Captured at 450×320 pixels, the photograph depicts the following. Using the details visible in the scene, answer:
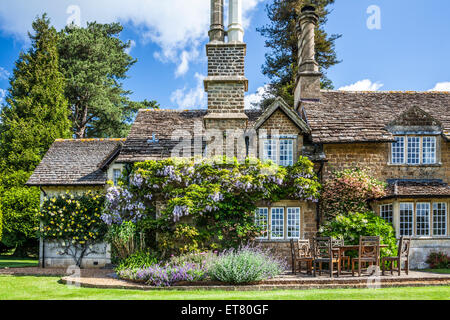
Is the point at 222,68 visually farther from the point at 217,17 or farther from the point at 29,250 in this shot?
the point at 29,250

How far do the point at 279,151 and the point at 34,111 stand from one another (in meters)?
17.9

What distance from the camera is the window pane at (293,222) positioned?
627 inches

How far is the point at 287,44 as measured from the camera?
30.8m

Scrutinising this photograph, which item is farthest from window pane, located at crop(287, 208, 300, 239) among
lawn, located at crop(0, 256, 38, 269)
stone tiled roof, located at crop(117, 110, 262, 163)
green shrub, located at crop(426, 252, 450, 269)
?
lawn, located at crop(0, 256, 38, 269)

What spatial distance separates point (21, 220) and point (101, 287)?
48.3 feet

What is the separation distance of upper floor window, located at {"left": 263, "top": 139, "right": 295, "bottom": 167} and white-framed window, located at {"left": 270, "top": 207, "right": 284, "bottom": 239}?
6.38 ft

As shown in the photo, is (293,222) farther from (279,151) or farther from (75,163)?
(75,163)

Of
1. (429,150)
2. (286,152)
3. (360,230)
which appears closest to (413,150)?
(429,150)

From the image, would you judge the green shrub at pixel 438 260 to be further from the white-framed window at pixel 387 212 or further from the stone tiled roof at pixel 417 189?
the stone tiled roof at pixel 417 189

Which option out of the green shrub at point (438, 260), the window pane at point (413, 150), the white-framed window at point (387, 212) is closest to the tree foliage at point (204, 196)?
the white-framed window at point (387, 212)

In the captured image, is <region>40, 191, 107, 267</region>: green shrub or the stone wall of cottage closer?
the stone wall of cottage

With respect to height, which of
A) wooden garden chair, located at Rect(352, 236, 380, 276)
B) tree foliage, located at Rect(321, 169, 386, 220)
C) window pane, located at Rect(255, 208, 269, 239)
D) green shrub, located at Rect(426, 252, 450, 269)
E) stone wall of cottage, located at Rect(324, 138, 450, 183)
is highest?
stone wall of cottage, located at Rect(324, 138, 450, 183)

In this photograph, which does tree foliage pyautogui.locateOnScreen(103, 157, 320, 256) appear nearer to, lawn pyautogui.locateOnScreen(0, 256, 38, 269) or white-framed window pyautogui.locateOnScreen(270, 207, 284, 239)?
white-framed window pyautogui.locateOnScreen(270, 207, 284, 239)

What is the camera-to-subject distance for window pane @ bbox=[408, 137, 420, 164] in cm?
1703
